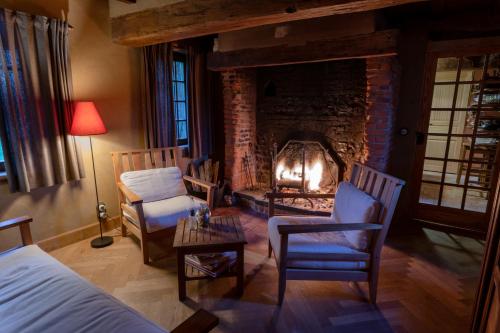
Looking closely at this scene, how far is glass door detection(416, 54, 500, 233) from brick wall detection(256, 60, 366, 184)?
0.74 m

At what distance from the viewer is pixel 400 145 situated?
10.1ft

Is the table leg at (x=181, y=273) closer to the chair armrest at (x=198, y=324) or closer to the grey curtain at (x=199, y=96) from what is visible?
the chair armrest at (x=198, y=324)

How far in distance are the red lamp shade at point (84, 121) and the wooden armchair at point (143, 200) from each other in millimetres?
426

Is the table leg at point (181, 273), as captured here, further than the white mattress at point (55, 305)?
Yes

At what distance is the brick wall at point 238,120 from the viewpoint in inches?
147

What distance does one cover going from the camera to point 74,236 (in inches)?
111

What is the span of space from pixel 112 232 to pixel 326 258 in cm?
227

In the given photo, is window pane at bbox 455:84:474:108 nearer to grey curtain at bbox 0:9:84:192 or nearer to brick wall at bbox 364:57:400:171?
brick wall at bbox 364:57:400:171

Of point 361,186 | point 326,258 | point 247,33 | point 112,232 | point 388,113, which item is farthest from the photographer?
point 247,33

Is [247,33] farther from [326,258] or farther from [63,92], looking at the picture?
[326,258]

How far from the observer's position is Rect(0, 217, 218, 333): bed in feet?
3.67

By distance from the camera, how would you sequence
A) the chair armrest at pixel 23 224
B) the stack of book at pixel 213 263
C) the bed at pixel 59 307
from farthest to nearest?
the stack of book at pixel 213 263
the chair armrest at pixel 23 224
the bed at pixel 59 307

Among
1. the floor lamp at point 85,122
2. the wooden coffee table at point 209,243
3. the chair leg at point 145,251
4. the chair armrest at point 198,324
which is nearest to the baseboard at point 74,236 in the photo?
the chair leg at point 145,251

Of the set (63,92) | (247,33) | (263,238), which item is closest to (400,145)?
(263,238)
